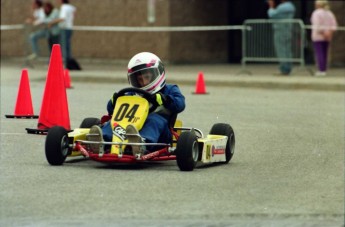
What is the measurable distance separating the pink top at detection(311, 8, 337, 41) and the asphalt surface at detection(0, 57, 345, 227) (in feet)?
24.0

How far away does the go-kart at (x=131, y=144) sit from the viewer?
1100cm

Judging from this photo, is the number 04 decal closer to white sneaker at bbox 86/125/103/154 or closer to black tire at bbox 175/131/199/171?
white sneaker at bbox 86/125/103/154

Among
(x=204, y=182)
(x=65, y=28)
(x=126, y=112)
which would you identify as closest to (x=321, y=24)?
(x=65, y=28)

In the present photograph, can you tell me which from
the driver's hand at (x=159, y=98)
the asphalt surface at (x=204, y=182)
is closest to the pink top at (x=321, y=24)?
the asphalt surface at (x=204, y=182)

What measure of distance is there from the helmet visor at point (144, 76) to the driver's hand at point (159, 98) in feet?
0.78

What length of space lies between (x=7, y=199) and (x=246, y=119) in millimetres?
8284

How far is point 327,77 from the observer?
26.4 metres

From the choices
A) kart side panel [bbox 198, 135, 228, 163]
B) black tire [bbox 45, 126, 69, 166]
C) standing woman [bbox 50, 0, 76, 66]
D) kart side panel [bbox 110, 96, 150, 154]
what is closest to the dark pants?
standing woman [bbox 50, 0, 76, 66]

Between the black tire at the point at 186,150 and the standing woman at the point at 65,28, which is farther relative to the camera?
the standing woman at the point at 65,28

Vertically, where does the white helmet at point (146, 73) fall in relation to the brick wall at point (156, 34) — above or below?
above

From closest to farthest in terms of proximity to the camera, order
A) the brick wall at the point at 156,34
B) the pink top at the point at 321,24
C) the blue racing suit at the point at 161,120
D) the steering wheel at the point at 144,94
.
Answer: the blue racing suit at the point at 161,120
the steering wheel at the point at 144,94
the pink top at the point at 321,24
the brick wall at the point at 156,34

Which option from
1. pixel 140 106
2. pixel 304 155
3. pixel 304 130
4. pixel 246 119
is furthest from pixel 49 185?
pixel 246 119

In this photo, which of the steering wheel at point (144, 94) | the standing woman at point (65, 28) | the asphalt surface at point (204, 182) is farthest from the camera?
the standing woman at point (65, 28)

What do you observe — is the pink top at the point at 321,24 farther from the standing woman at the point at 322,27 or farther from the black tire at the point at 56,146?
the black tire at the point at 56,146
